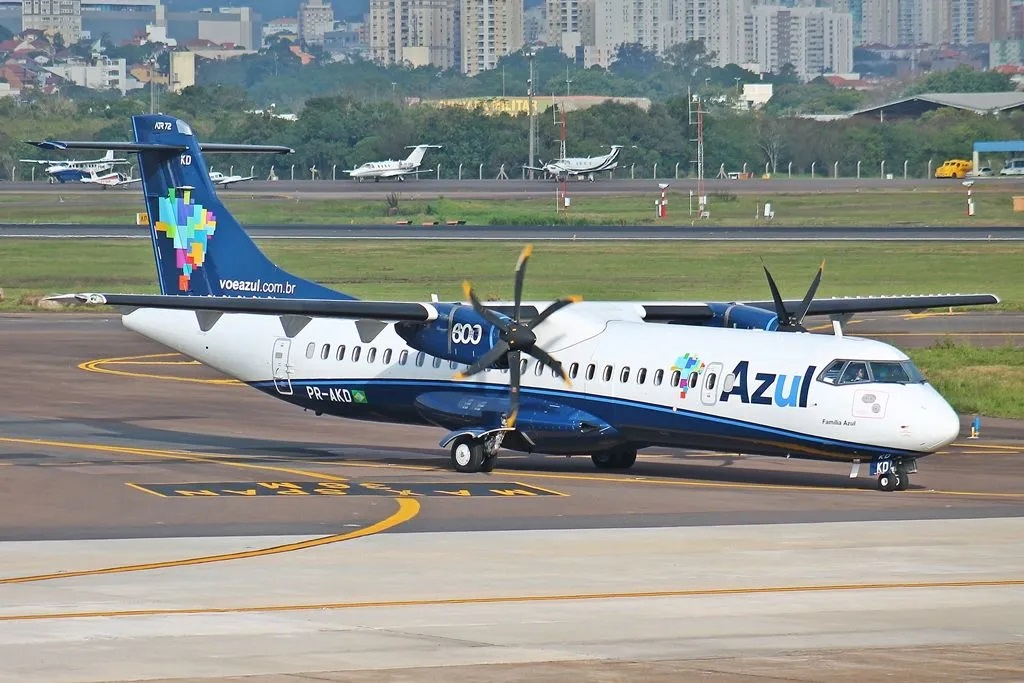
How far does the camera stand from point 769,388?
28078 millimetres

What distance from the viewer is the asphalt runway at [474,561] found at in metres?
16.0

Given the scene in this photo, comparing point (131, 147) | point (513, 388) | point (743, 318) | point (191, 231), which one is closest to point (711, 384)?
point (513, 388)

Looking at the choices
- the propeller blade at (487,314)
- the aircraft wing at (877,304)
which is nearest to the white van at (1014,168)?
the aircraft wing at (877,304)

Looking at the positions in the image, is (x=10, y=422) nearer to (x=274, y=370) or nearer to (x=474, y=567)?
(x=274, y=370)

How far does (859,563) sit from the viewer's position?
21.6 meters

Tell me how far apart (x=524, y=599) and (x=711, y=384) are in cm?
1021

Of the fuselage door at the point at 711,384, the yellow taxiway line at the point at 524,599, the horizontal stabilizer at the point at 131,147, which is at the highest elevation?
the horizontal stabilizer at the point at 131,147

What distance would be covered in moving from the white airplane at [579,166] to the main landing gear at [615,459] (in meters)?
106

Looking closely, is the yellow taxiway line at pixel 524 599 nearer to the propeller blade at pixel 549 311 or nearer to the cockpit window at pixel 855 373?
the cockpit window at pixel 855 373

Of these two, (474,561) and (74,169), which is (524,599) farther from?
(74,169)

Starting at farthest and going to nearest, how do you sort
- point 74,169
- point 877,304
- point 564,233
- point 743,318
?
point 74,169
point 564,233
point 877,304
point 743,318

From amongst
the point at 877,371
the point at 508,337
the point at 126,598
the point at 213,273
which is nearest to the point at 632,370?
the point at 508,337

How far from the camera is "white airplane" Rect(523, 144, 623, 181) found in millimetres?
138125

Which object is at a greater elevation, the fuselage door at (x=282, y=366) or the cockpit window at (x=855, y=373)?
the cockpit window at (x=855, y=373)
